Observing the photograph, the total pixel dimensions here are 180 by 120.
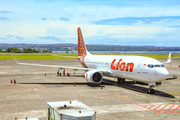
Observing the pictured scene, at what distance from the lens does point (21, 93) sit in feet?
90.7

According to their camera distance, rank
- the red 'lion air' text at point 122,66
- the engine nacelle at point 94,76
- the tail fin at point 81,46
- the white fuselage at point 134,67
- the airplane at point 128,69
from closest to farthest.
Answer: the white fuselage at point 134,67
the airplane at point 128,69
the red 'lion air' text at point 122,66
the engine nacelle at point 94,76
the tail fin at point 81,46

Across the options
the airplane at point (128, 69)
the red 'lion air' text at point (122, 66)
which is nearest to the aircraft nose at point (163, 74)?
the airplane at point (128, 69)

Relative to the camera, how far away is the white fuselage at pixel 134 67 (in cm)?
2673

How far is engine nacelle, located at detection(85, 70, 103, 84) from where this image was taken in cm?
3364

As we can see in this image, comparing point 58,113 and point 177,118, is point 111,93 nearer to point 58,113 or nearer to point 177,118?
point 177,118

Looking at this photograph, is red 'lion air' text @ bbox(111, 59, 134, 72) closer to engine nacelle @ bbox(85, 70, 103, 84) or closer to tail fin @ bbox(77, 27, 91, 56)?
engine nacelle @ bbox(85, 70, 103, 84)

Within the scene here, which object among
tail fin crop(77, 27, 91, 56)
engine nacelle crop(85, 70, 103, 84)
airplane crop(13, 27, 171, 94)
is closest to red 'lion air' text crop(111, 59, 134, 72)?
airplane crop(13, 27, 171, 94)

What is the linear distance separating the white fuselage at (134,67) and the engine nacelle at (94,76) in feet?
6.19

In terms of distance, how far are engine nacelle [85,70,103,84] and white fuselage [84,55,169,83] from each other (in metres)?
1.89

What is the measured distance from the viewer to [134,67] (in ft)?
97.4

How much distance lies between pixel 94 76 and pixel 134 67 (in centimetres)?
882

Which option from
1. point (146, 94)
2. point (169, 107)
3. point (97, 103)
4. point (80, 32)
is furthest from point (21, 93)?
point (80, 32)

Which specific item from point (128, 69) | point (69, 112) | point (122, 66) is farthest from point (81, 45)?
point (69, 112)

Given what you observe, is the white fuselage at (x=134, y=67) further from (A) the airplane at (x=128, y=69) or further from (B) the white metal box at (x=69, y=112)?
(B) the white metal box at (x=69, y=112)
